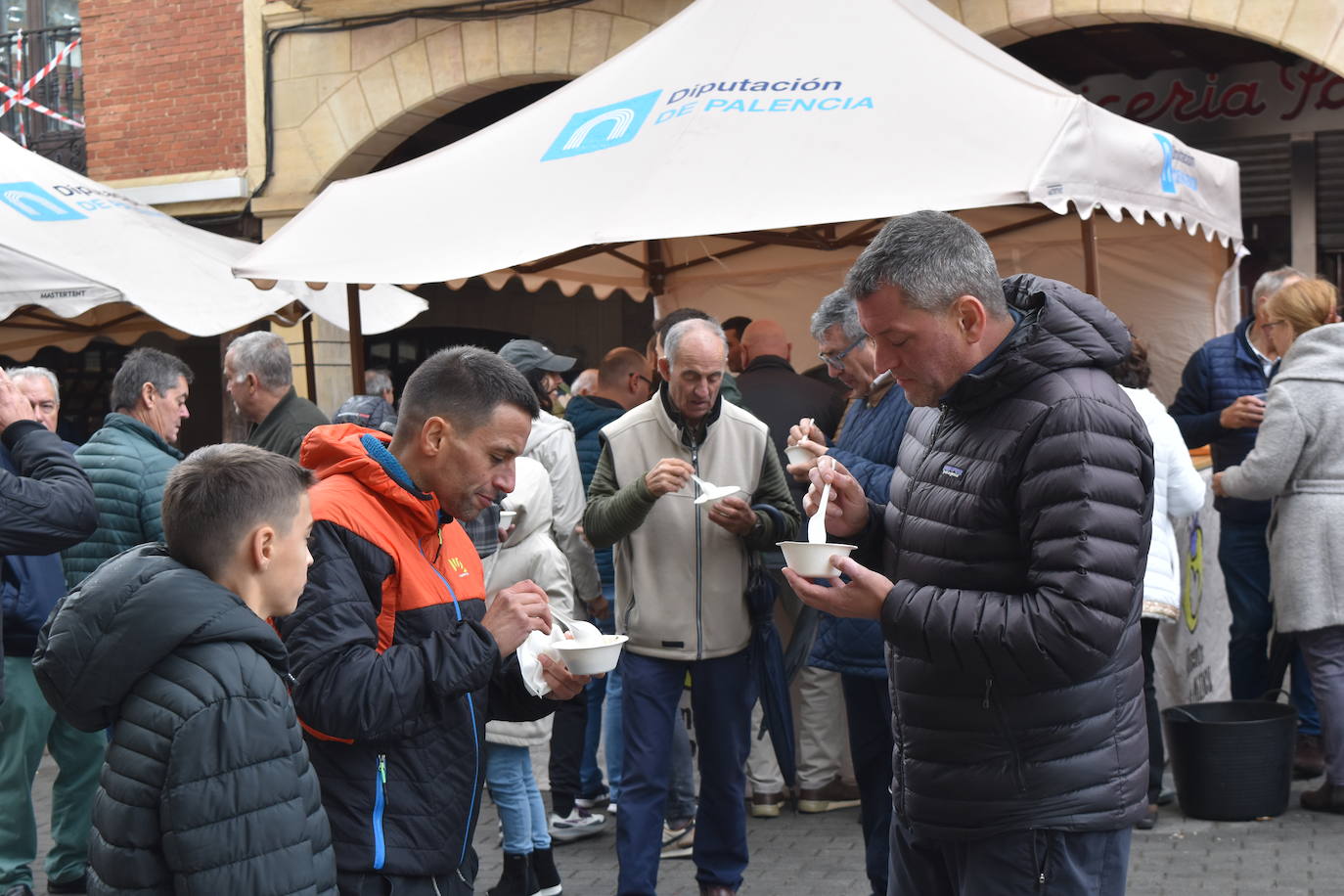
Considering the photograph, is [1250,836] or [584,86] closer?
[1250,836]

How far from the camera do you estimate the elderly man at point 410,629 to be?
9.18ft

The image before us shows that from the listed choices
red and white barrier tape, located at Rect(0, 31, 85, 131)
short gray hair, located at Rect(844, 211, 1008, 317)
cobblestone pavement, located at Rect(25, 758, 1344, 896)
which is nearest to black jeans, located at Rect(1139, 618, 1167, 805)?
cobblestone pavement, located at Rect(25, 758, 1344, 896)

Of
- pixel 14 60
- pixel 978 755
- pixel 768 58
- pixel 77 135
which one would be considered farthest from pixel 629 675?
pixel 14 60

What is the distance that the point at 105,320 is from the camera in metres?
10.8

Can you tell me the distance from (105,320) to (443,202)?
4990 millimetres

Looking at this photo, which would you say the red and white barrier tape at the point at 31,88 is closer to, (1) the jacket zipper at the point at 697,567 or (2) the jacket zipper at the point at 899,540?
(1) the jacket zipper at the point at 697,567

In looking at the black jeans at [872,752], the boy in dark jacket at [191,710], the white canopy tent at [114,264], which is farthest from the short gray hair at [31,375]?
the boy in dark jacket at [191,710]

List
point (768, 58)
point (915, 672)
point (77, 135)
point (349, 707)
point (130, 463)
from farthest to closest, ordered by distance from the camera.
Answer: point (77, 135)
point (768, 58)
point (130, 463)
point (915, 672)
point (349, 707)

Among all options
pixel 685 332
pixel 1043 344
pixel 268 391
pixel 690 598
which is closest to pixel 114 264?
pixel 268 391

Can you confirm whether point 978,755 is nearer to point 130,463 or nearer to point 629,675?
point 629,675

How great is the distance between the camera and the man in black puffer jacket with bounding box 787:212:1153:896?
2686mm

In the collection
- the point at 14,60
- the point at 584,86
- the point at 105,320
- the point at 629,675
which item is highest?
the point at 14,60

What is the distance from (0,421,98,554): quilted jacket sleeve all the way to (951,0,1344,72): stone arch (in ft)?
26.9

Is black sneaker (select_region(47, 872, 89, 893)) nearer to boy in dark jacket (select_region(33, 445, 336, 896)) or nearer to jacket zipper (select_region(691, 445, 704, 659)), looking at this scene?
jacket zipper (select_region(691, 445, 704, 659))
